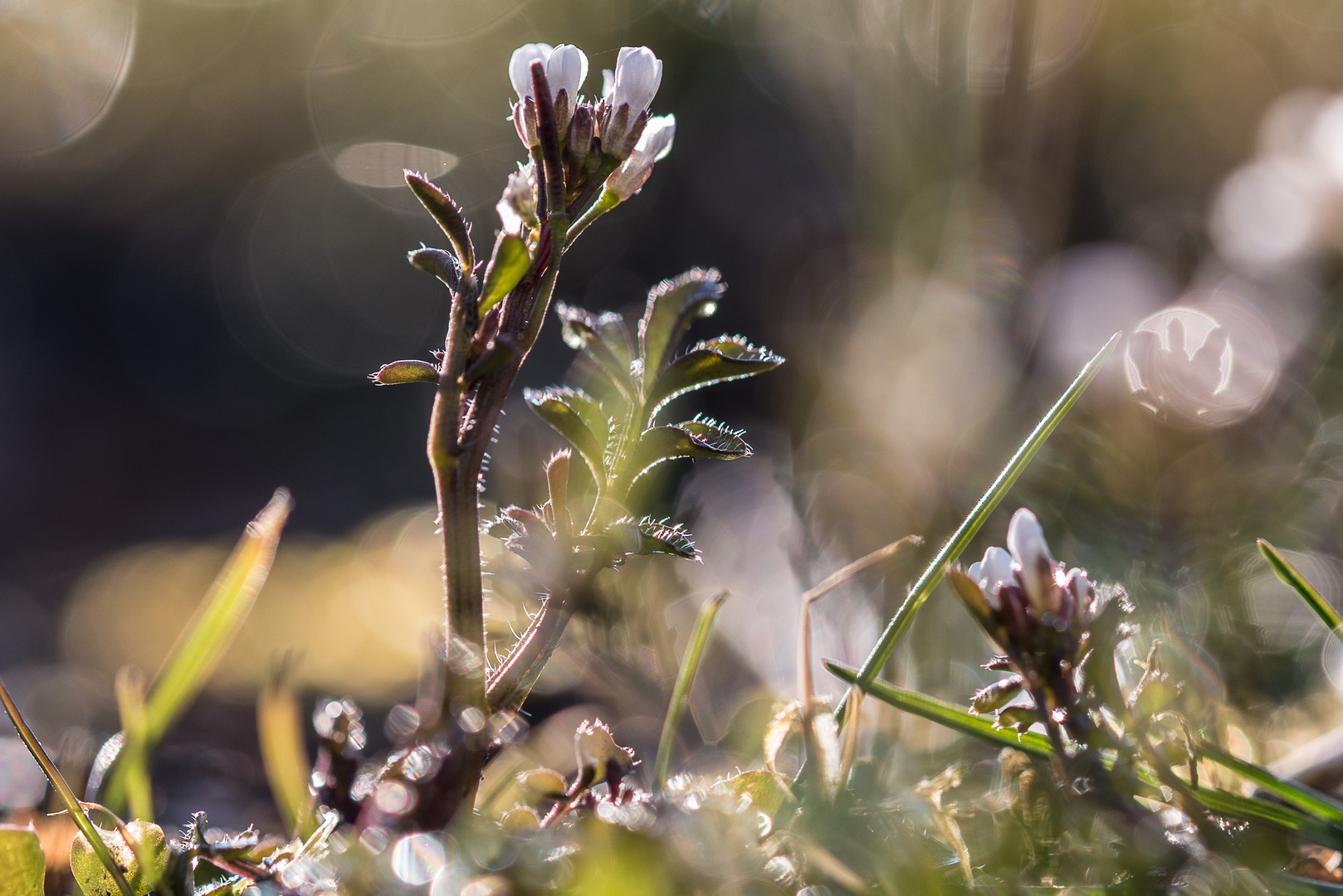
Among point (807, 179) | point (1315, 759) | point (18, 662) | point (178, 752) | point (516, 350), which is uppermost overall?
point (516, 350)

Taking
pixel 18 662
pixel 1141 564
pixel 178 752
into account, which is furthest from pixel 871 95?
pixel 18 662

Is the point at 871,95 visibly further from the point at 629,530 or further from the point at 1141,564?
the point at 629,530

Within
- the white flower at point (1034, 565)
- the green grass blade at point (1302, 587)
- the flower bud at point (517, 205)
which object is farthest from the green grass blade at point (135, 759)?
the green grass blade at point (1302, 587)

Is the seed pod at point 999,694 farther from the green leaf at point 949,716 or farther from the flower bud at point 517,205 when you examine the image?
Result: the flower bud at point 517,205

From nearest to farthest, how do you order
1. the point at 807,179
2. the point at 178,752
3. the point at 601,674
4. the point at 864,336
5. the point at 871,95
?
the point at 601,674 → the point at 178,752 → the point at 864,336 → the point at 871,95 → the point at 807,179

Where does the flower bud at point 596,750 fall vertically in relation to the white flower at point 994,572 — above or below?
below

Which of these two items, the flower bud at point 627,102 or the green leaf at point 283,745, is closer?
the flower bud at point 627,102

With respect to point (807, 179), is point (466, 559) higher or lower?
higher
